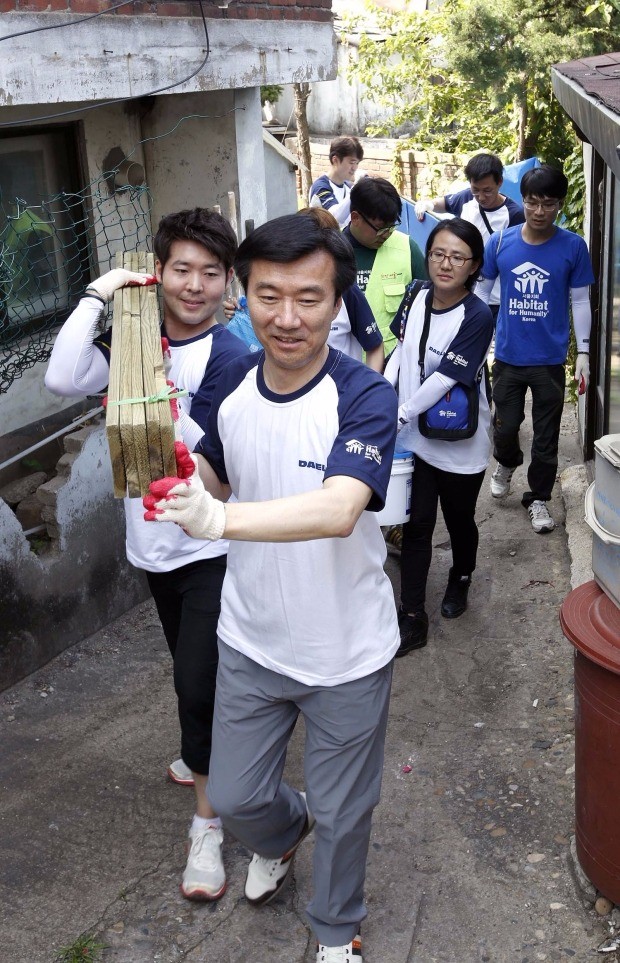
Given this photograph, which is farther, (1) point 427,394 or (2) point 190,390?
(1) point 427,394

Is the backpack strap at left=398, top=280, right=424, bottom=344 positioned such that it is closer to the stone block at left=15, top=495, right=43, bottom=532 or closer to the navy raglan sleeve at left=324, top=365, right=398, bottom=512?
the stone block at left=15, top=495, right=43, bottom=532

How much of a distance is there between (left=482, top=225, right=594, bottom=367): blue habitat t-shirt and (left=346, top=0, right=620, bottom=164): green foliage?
160 inches

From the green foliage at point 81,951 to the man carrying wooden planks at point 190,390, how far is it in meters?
0.32

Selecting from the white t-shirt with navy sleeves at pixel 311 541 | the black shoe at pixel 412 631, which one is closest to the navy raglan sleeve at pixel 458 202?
the black shoe at pixel 412 631

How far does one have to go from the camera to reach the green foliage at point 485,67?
29.5ft

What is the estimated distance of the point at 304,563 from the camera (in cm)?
257

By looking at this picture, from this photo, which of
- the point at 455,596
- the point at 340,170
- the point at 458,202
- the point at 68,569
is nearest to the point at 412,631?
the point at 455,596

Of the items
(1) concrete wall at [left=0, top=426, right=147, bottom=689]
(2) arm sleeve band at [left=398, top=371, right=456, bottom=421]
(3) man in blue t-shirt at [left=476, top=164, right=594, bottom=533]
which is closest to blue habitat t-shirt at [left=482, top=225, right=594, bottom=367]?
(3) man in blue t-shirt at [left=476, top=164, right=594, bottom=533]

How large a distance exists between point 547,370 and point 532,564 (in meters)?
1.08

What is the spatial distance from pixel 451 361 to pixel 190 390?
62.9 inches

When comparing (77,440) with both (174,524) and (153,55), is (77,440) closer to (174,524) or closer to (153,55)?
(174,524)

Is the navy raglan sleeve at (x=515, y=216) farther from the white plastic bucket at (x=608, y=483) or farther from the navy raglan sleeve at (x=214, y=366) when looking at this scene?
the white plastic bucket at (x=608, y=483)

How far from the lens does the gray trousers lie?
2.68m

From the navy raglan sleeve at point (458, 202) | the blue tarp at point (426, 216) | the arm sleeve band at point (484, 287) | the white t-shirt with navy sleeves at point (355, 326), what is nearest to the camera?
the white t-shirt with navy sleeves at point (355, 326)
